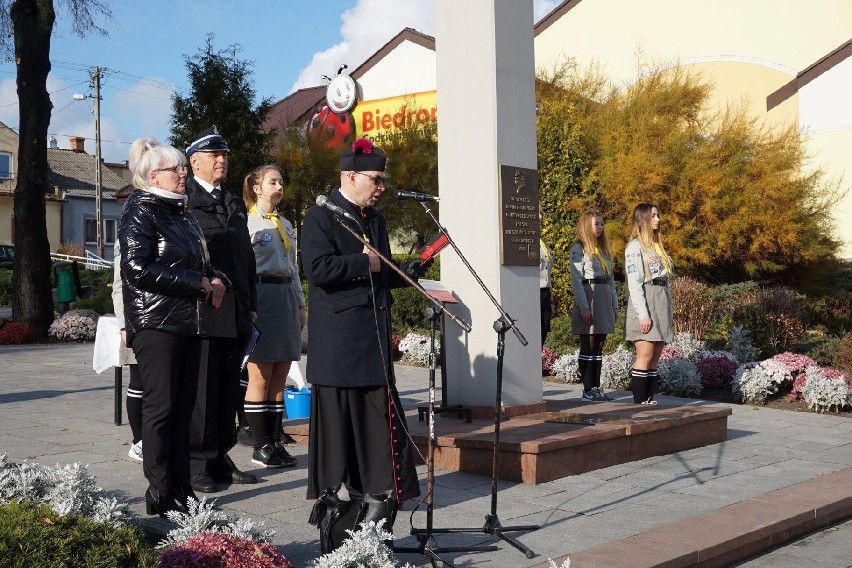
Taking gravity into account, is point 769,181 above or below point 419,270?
above

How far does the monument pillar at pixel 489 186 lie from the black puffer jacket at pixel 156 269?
2928 mm

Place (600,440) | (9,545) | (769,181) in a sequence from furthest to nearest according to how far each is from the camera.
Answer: (769,181)
(600,440)
(9,545)

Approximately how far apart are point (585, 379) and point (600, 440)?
12.0ft

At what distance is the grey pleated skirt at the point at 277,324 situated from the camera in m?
7.16

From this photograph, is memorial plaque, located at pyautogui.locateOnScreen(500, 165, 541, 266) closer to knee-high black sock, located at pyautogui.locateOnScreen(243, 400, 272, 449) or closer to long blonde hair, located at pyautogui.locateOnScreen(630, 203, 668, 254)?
long blonde hair, located at pyautogui.locateOnScreen(630, 203, 668, 254)

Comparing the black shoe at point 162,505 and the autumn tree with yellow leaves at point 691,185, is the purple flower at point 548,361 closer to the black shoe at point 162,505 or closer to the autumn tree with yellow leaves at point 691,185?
the autumn tree with yellow leaves at point 691,185

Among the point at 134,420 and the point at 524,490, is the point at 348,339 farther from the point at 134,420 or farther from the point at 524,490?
the point at 134,420

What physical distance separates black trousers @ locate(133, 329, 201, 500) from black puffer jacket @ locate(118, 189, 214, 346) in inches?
3.6

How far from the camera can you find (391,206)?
28.6m

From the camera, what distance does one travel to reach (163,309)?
532 cm

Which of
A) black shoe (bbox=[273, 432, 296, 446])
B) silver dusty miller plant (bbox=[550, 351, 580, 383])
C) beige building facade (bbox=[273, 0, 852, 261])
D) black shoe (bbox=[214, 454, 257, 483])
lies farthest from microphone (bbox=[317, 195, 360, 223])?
beige building facade (bbox=[273, 0, 852, 261])

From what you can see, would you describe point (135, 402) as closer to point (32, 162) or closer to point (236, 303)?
point (236, 303)

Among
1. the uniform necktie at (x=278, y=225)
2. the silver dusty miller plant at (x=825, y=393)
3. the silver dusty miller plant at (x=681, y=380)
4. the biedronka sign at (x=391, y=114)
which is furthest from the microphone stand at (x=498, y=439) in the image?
the biedronka sign at (x=391, y=114)

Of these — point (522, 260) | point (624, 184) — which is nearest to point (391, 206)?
point (624, 184)
